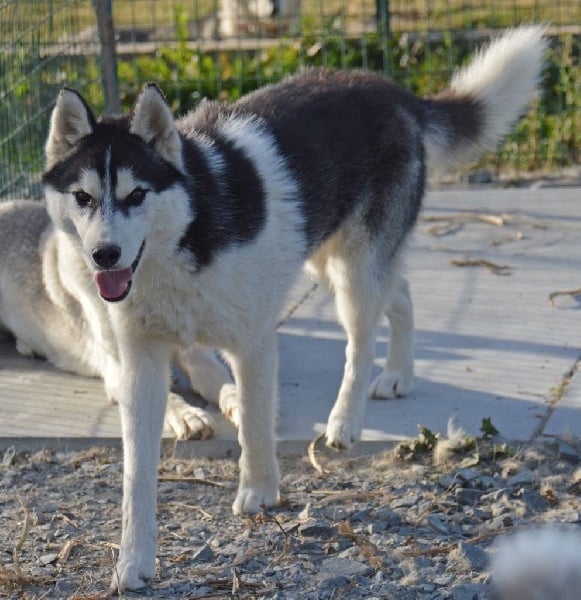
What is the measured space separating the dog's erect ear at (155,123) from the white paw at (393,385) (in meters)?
1.53

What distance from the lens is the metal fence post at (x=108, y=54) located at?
6398mm

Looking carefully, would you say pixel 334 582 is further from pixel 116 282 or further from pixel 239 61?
pixel 239 61

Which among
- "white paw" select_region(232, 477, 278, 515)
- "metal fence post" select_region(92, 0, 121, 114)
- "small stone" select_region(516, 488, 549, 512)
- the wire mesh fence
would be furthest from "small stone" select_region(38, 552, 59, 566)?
"metal fence post" select_region(92, 0, 121, 114)

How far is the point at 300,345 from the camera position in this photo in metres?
5.04

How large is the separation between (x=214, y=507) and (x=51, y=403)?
1.17 meters

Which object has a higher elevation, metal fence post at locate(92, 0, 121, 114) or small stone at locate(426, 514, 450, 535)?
metal fence post at locate(92, 0, 121, 114)

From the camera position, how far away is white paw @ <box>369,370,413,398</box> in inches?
176

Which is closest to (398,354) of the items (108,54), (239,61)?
(108,54)

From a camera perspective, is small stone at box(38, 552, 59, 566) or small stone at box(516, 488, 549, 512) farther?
small stone at box(516, 488, 549, 512)

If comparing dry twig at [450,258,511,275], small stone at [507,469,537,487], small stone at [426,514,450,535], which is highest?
small stone at [426,514,450,535]

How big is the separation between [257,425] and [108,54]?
11.7 feet

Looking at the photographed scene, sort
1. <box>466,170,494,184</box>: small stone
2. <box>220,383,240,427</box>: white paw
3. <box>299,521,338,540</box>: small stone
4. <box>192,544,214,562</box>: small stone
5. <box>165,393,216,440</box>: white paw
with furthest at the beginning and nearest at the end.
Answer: <box>466,170,494,184</box>: small stone → <box>220,383,240,427</box>: white paw → <box>165,393,216,440</box>: white paw → <box>299,521,338,540</box>: small stone → <box>192,544,214,562</box>: small stone

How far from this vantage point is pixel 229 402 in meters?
4.32

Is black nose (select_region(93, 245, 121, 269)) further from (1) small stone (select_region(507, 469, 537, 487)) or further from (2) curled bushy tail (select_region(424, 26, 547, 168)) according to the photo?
(2) curled bushy tail (select_region(424, 26, 547, 168))
